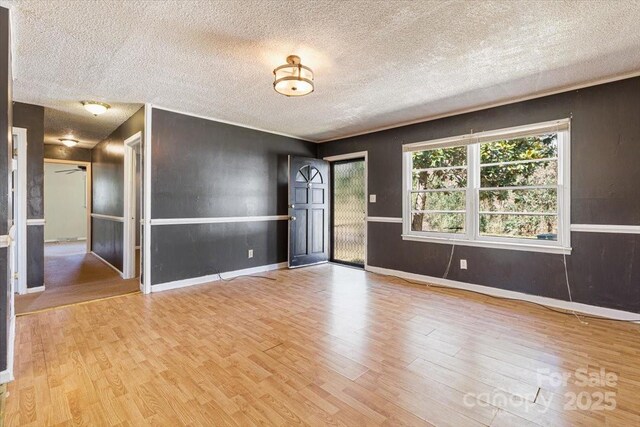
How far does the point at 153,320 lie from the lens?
290cm

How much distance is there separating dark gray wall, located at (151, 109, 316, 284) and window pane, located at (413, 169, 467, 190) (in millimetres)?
2313

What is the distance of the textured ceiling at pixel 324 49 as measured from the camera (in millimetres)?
1924

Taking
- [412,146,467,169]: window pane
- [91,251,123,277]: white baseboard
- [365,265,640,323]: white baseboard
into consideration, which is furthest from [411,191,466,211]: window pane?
[91,251,123,277]: white baseboard

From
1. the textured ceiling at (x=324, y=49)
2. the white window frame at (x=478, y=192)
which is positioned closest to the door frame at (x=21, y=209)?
the textured ceiling at (x=324, y=49)

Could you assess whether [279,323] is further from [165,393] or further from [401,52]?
[401,52]

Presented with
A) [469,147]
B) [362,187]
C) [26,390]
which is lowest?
[26,390]

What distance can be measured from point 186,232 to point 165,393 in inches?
105

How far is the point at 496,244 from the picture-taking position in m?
3.67

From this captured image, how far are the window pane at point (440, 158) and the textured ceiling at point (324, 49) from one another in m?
0.61

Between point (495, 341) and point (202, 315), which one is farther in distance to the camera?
point (202, 315)

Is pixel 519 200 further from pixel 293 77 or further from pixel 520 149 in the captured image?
pixel 293 77

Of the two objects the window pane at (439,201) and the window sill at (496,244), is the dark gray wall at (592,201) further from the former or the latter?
the window pane at (439,201)

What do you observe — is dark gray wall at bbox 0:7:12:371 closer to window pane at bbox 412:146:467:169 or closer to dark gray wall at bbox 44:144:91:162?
window pane at bbox 412:146:467:169

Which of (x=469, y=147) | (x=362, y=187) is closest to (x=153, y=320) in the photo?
(x=362, y=187)
